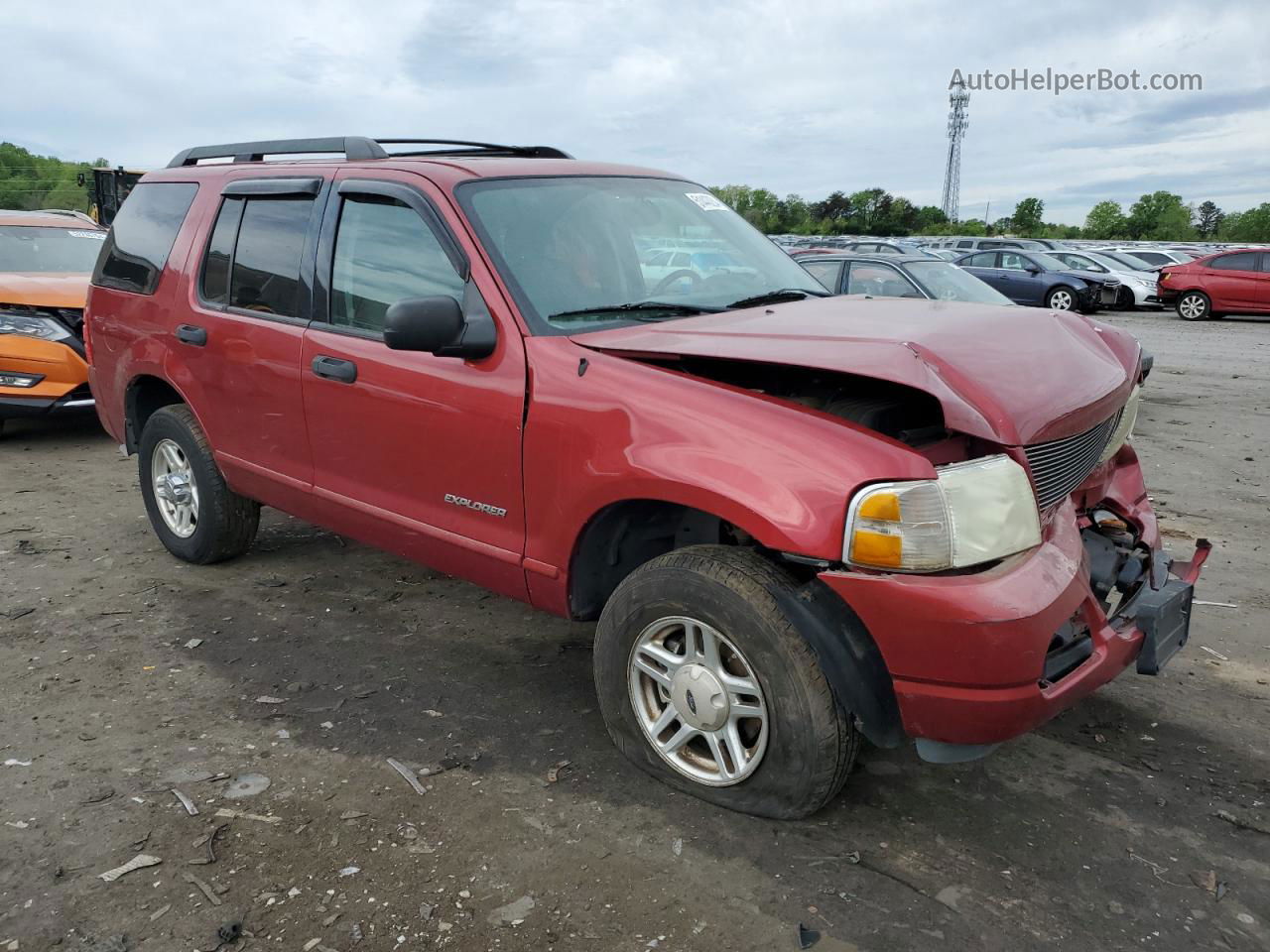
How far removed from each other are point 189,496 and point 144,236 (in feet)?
4.31

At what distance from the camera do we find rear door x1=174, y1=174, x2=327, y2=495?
4156 millimetres

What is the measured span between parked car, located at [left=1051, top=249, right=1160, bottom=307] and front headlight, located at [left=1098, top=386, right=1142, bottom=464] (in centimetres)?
2127

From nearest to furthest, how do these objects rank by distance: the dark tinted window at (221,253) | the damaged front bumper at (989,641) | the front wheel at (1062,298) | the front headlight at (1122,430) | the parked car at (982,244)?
the damaged front bumper at (989,641), the front headlight at (1122,430), the dark tinted window at (221,253), the front wheel at (1062,298), the parked car at (982,244)

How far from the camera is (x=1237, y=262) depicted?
2159cm

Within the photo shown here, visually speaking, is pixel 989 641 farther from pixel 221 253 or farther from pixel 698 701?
pixel 221 253

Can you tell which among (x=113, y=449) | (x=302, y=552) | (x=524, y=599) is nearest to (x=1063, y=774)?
(x=524, y=599)

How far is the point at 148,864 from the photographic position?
2.82m

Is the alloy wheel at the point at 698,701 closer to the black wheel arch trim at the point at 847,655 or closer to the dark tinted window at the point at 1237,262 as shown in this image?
the black wheel arch trim at the point at 847,655

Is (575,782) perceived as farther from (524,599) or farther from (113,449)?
(113,449)

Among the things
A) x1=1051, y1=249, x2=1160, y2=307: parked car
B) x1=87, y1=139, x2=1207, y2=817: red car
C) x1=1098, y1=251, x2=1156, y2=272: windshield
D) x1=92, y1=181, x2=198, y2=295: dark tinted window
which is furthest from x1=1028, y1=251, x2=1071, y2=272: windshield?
x1=92, y1=181, x2=198, y2=295: dark tinted window

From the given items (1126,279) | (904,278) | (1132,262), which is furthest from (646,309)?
(1132,262)

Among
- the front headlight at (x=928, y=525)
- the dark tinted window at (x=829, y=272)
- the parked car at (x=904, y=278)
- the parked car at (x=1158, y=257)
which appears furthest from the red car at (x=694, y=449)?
the parked car at (x=1158, y=257)

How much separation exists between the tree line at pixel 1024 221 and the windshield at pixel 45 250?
6040 cm

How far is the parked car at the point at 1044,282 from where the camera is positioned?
71.5ft
